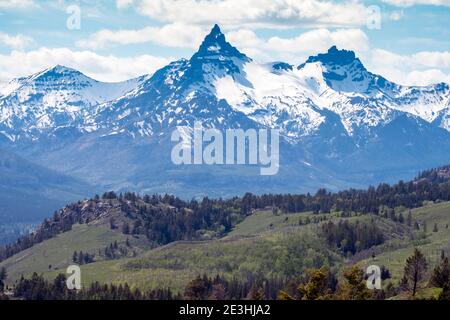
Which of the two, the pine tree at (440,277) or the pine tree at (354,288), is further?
the pine tree at (440,277)

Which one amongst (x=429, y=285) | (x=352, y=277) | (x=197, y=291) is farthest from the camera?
(x=197, y=291)

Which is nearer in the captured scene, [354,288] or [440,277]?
[354,288]

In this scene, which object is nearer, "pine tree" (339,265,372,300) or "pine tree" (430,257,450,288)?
"pine tree" (339,265,372,300)

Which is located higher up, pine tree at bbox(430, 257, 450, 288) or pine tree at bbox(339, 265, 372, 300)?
pine tree at bbox(430, 257, 450, 288)

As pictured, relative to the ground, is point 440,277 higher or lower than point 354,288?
higher

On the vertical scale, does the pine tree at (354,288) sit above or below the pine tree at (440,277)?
below
